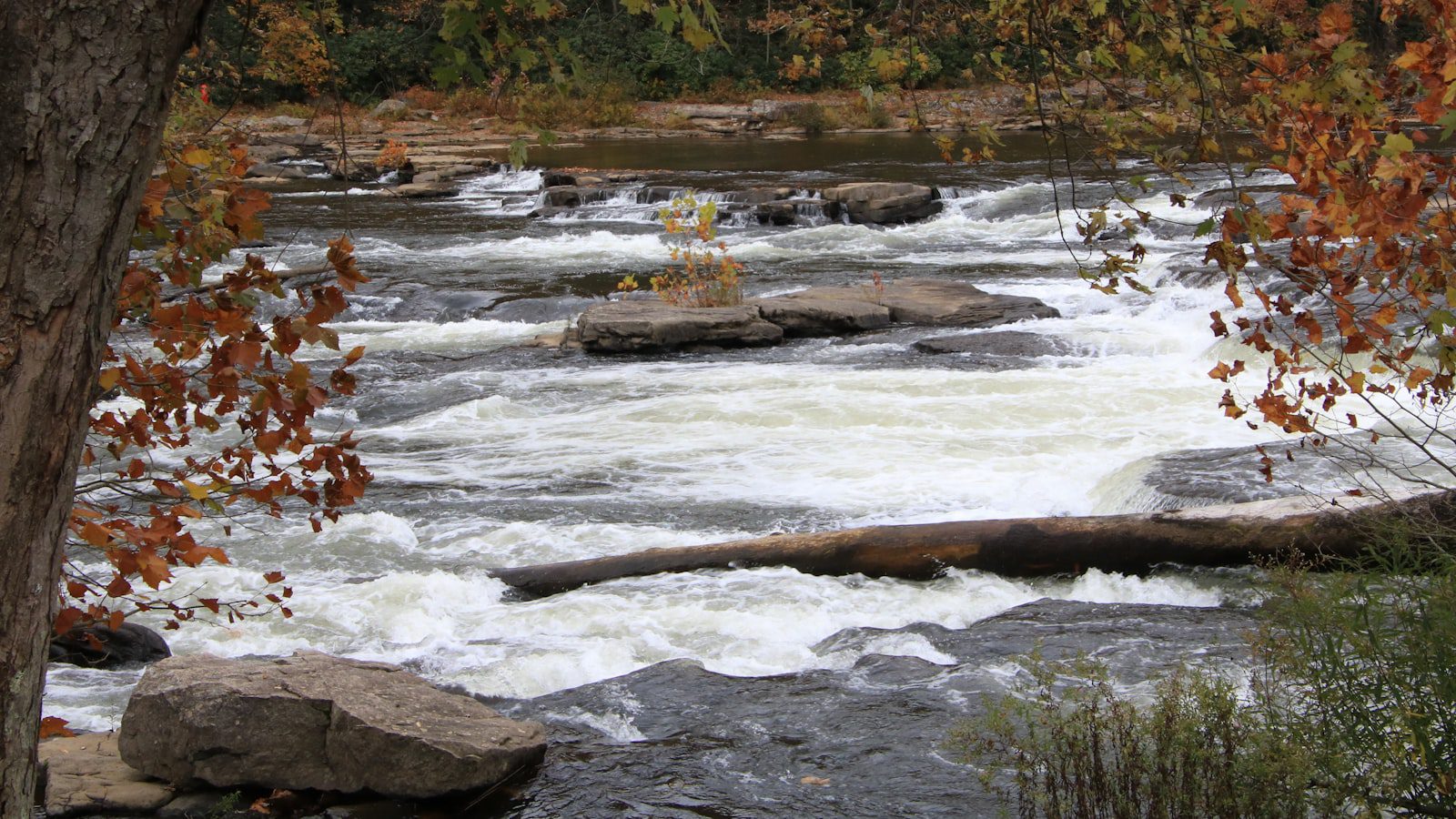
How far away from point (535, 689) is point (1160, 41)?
3445mm

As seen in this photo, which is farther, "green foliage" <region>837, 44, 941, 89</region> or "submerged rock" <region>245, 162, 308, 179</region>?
"submerged rock" <region>245, 162, 308, 179</region>

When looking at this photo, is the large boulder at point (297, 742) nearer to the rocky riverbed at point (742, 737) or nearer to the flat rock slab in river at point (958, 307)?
the rocky riverbed at point (742, 737)

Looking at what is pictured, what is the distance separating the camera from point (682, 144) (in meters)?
31.8

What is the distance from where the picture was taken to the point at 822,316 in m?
12.9

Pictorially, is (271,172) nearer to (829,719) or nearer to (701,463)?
(701,463)

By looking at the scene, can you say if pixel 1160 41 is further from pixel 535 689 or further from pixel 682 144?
pixel 682 144

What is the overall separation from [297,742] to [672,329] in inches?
321

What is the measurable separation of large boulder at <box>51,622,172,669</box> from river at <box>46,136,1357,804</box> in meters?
0.09

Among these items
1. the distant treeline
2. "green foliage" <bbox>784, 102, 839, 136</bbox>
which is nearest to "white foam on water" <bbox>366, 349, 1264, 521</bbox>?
the distant treeline

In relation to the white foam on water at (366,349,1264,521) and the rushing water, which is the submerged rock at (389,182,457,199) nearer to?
the rushing water

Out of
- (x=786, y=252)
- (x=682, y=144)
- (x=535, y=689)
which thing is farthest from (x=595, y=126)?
(x=535, y=689)

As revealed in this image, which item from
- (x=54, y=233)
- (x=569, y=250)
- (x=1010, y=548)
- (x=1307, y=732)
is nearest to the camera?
(x=54, y=233)

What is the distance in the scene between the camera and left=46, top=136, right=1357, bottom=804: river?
6027mm

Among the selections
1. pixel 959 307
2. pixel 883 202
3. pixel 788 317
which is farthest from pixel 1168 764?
pixel 883 202
